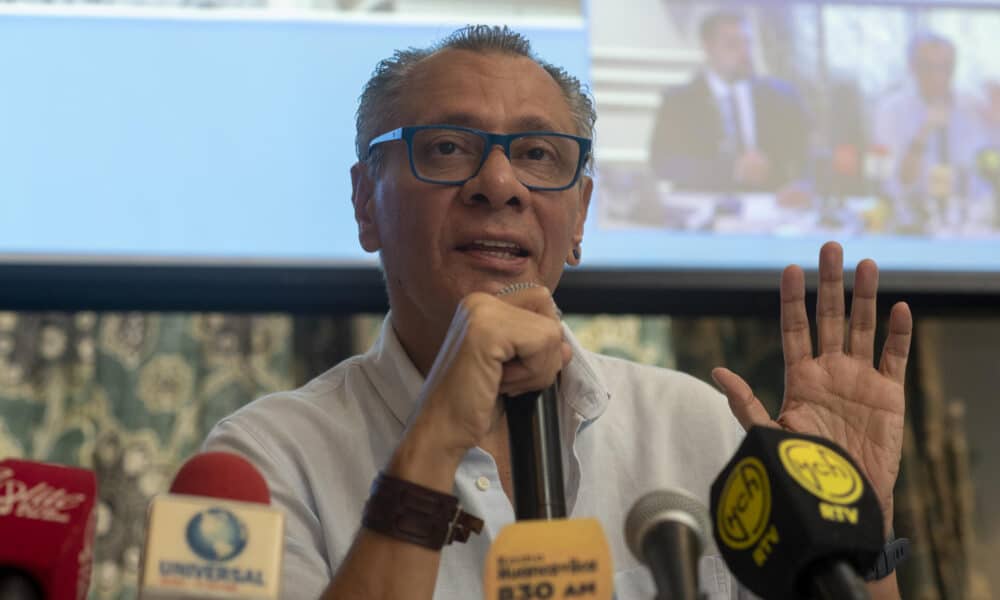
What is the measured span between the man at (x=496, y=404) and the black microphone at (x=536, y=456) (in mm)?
200

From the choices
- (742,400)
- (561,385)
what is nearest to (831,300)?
(742,400)

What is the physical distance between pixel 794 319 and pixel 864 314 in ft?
0.30

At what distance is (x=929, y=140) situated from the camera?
258 centimetres

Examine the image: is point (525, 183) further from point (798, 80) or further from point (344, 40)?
point (798, 80)

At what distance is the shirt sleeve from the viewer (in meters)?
1.42

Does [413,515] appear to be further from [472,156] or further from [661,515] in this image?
[472,156]

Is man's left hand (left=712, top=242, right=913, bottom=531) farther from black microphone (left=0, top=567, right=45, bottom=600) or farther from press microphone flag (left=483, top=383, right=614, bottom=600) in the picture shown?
black microphone (left=0, top=567, right=45, bottom=600)

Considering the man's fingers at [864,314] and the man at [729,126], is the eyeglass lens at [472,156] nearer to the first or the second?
the man's fingers at [864,314]

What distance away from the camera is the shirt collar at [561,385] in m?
1.69

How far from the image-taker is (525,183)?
64.3 inches

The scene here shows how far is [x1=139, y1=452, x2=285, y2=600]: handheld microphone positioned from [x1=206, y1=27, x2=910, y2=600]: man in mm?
519

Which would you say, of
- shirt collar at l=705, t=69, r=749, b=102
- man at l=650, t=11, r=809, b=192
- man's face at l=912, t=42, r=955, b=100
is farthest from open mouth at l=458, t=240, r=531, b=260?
man's face at l=912, t=42, r=955, b=100

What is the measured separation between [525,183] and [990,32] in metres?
1.56

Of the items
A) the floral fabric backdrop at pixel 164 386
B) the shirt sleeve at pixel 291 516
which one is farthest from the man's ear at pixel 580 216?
the floral fabric backdrop at pixel 164 386
